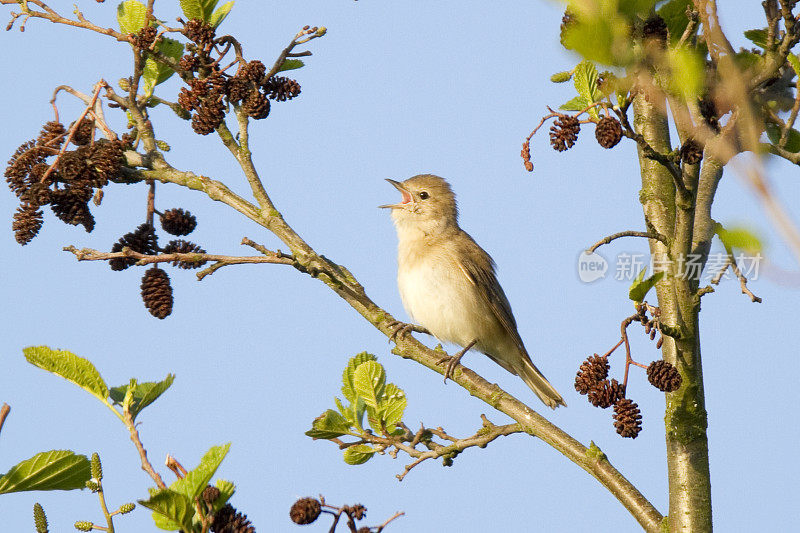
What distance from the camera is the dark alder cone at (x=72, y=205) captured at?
4.05 meters

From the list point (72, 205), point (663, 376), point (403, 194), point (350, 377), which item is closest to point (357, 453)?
point (350, 377)

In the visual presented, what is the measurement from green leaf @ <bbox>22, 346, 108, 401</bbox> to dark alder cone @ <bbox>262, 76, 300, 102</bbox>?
6.10 feet

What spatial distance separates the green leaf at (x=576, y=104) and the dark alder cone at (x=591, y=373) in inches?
46.9

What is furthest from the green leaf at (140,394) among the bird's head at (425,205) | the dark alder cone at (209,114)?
the bird's head at (425,205)

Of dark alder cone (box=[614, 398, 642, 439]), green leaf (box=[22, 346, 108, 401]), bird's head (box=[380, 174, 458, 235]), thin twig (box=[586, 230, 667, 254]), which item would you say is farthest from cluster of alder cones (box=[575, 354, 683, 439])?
bird's head (box=[380, 174, 458, 235])

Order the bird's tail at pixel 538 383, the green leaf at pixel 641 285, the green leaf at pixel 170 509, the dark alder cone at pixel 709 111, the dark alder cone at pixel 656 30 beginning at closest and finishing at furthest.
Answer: the green leaf at pixel 170 509 < the dark alder cone at pixel 656 30 < the green leaf at pixel 641 285 < the dark alder cone at pixel 709 111 < the bird's tail at pixel 538 383

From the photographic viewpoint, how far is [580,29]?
222 centimetres

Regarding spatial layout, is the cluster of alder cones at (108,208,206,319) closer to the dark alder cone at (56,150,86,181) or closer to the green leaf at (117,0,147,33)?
the dark alder cone at (56,150,86,181)

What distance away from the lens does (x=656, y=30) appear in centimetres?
328

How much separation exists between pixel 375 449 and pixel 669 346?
141 cm

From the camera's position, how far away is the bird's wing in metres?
7.46

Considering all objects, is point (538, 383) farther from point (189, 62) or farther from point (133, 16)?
point (133, 16)

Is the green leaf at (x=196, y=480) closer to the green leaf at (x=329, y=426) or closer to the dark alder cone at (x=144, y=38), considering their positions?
the green leaf at (x=329, y=426)

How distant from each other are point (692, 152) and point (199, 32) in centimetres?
236
